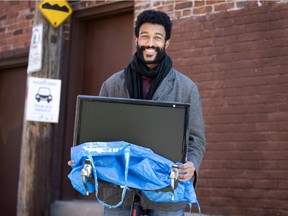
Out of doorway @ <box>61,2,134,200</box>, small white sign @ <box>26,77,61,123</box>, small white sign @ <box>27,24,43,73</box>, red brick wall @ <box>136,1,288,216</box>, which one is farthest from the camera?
doorway @ <box>61,2,134,200</box>

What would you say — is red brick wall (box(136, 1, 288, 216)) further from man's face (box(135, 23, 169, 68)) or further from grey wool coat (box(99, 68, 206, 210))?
man's face (box(135, 23, 169, 68))

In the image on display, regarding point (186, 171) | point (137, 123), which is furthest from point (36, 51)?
point (186, 171)

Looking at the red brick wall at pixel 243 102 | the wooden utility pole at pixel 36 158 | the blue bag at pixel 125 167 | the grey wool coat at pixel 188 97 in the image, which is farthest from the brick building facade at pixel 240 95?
the blue bag at pixel 125 167

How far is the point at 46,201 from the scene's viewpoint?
6.06 m

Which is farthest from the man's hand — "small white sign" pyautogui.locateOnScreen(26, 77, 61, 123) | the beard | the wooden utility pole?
the wooden utility pole

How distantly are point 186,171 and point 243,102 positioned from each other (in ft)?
9.18

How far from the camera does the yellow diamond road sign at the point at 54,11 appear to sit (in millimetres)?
5945

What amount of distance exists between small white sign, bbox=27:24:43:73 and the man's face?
2.99 meters

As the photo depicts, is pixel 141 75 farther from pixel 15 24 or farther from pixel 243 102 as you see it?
pixel 15 24

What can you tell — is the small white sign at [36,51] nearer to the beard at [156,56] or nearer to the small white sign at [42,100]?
the small white sign at [42,100]

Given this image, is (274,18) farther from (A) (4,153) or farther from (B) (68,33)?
(A) (4,153)

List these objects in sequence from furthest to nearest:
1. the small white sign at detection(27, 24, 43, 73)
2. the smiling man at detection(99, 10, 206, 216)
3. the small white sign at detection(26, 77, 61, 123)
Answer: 1. the small white sign at detection(27, 24, 43, 73)
2. the small white sign at detection(26, 77, 61, 123)
3. the smiling man at detection(99, 10, 206, 216)

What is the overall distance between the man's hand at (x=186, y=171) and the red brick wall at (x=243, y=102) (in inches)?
98.0

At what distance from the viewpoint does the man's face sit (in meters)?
3.09
